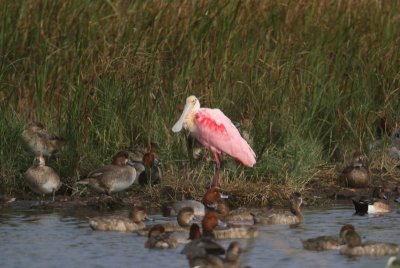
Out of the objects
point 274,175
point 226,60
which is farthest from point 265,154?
point 226,60

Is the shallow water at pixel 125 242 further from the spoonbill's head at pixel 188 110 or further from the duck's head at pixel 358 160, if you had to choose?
the spoonbill's head at pixel 188 110

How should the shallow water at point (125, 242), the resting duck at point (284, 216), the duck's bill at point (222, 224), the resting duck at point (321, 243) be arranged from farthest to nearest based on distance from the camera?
the resting duck at point (284, 216)
the duck's bill at point (222, 224)
the resting duck at point (321, 243)
the shallow water at point (125, 242)

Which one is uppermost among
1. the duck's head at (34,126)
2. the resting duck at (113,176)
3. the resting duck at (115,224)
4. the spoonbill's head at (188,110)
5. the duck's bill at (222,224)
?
the spoonbill's head at (188,110)

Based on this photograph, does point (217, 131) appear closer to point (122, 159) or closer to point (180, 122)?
point (180, 122)

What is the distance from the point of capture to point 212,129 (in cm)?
1506

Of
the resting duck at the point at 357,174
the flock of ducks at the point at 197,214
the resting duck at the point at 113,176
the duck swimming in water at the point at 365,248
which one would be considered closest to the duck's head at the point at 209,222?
the flock of ducks at the point at 197,214

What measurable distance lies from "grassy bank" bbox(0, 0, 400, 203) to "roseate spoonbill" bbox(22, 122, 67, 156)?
125 millimetres

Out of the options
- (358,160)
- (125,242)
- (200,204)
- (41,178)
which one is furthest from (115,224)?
(358,160)

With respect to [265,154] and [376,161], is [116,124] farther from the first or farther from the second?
[376,161]

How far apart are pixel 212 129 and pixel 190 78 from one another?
0.93 metres

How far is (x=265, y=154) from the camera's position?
15.0 m

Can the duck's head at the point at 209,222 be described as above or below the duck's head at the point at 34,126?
below

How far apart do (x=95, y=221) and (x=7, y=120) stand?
2.57m

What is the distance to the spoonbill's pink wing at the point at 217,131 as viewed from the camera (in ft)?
49.1
